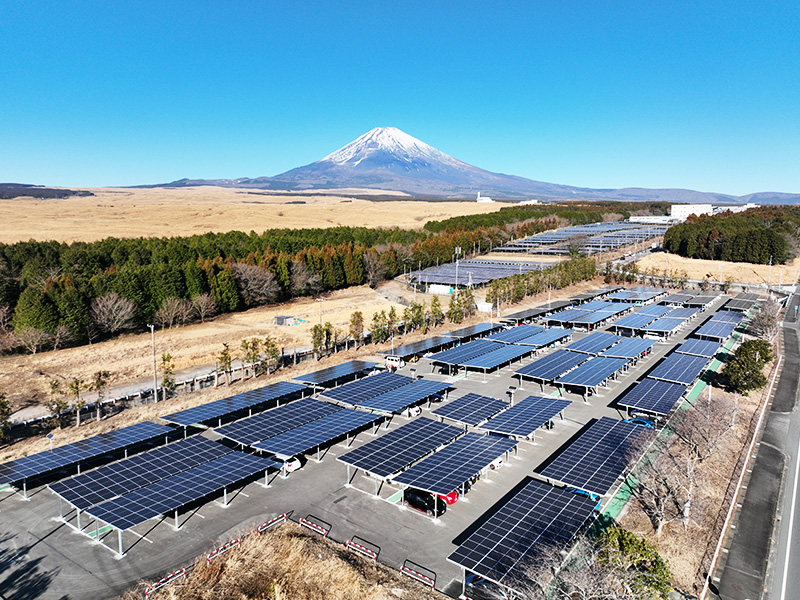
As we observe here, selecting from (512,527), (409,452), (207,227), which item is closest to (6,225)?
(207,227)

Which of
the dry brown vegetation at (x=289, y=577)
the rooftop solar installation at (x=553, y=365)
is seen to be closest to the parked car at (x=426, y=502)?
the dry brown vegetation at (x=289, y=577)

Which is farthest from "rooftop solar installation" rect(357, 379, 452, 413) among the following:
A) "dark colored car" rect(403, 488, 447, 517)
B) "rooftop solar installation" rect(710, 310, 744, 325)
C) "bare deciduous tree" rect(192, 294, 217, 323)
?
"rooftop solar installation" rect(710, 310, 744, 325)

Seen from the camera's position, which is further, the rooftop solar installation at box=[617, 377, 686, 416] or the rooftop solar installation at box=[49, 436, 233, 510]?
the rooftop solar installation at box=[617, 377, 686, 416]

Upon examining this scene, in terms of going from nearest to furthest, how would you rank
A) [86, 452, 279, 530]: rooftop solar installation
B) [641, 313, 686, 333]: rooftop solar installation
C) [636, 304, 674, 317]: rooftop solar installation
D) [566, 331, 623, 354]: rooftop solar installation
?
[86, 452, 279, 530]: rooftop solar installation → [566, 331, 623, 354]: rooftop solar installation → [641, 313, 686, 333]: rooftop solar installation → [636, 304, 674, 317]: rooftop solar installation

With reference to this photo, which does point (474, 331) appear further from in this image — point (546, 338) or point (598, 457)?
point (598, 457)

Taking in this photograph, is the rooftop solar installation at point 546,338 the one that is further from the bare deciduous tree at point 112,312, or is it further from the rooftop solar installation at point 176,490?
the bare deciduous tree at point 112,312

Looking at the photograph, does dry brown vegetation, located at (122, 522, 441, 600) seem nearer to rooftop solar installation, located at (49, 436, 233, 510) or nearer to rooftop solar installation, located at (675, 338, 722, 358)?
rooftop solar installation, located at (49, 436, 233, 510)

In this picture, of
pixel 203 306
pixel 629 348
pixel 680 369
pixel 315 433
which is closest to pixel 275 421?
pixel 315 433
